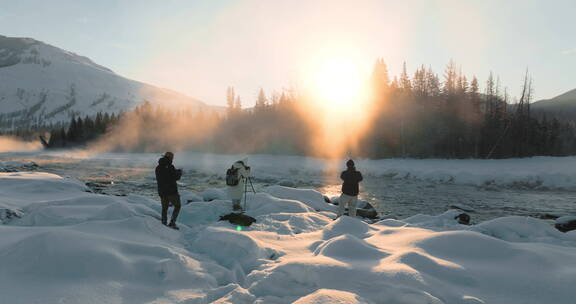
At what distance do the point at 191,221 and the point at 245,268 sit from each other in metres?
5.25

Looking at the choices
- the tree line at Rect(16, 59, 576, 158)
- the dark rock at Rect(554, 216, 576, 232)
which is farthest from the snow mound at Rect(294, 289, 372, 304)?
the tree line at Rect(16, 59, 576, 158)

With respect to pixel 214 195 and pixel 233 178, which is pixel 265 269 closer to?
pixel 233 178

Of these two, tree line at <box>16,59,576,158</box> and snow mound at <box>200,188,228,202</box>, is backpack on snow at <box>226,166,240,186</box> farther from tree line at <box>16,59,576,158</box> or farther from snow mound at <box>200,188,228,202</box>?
tree line at <box>16,59,576,158</box>

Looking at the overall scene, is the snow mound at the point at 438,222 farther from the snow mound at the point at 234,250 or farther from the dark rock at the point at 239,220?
the snow mound at the point at 234,250

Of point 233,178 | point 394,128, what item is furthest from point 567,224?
point 394,128

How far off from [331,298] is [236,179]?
744 centimetres

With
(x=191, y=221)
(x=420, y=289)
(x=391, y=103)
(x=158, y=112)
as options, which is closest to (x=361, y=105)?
(x=391, y=103)

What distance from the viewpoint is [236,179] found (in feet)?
36.1

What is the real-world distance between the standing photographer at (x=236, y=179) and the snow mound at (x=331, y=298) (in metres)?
7.09

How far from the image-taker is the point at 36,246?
493cm

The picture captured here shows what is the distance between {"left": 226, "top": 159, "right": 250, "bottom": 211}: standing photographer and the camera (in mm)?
11031

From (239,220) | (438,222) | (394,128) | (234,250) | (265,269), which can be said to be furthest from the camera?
(394,128)

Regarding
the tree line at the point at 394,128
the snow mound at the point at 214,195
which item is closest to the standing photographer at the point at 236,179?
the snow mound at the point at 214,195

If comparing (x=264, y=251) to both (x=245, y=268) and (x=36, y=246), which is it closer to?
(x=245, y=268)
